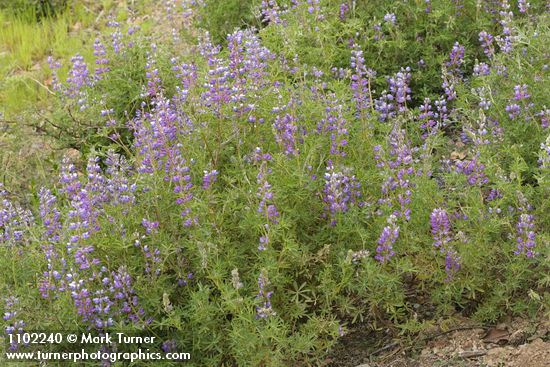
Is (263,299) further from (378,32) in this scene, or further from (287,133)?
(378,32)

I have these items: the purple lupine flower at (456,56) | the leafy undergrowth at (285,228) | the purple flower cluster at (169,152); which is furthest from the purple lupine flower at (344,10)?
the purple flower cluster at (169,152)

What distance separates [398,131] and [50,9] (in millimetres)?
5554

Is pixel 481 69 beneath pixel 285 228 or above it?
above

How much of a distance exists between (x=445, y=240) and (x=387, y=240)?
27cm

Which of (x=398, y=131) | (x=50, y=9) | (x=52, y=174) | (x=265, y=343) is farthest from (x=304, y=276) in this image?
(x=50, y=9)

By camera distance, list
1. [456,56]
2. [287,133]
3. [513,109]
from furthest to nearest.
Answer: [456,56], [513,109], [287,133]

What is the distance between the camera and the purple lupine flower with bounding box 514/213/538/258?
136 inches

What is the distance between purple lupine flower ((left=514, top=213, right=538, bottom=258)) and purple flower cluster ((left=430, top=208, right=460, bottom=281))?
27cm

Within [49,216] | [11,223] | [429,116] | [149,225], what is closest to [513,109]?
[429,116]

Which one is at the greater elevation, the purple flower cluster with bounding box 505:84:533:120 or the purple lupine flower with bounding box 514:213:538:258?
the purple flower cluster with bounding box 505:84:533:120

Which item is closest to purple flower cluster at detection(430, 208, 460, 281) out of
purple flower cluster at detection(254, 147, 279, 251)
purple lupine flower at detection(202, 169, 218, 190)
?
purple flower cluster at detection(254, 147, 279, 251)

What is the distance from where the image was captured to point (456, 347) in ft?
12.3

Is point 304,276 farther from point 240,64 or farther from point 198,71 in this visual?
point 198,71

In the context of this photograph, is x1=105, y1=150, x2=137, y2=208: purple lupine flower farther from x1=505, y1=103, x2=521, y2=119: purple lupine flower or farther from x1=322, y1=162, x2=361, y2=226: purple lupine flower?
x1=505, y1=103, x2=521, y2=119: purple lupine flower
